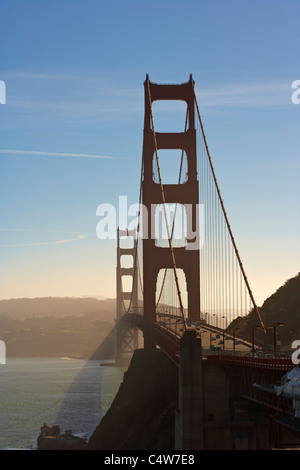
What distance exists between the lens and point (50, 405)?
360 ft

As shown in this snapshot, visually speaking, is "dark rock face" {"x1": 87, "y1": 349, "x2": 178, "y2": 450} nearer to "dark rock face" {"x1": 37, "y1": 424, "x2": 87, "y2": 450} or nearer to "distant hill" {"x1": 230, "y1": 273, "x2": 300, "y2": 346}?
"dark rock face" {"x1": 37, "y1": 424, "x2": 87, "y2": 450}

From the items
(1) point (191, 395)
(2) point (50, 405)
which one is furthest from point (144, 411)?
(2) point (50, 405)

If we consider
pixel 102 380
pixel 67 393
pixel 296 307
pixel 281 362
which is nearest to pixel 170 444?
pixel 281 362

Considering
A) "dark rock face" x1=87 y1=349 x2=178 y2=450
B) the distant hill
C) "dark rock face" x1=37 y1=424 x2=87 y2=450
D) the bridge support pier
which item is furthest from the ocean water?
the bridge support pier

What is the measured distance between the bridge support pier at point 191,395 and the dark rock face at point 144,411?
8792 mm

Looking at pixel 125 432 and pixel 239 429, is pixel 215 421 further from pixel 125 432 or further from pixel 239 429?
pixel 125 432

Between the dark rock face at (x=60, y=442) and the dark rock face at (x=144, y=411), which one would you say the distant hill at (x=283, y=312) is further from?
the dark rock face at (x=60, y=442)

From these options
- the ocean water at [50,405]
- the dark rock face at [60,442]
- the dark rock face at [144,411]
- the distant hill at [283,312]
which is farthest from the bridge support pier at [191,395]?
the distant hill at [283,312]

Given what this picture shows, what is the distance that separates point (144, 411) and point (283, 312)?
33.4m

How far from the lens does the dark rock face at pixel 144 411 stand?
5641cm

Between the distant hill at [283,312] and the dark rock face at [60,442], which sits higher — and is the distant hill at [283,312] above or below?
above

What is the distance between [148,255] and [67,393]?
56.3m

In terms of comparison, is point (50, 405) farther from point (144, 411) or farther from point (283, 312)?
point (144, 411)
